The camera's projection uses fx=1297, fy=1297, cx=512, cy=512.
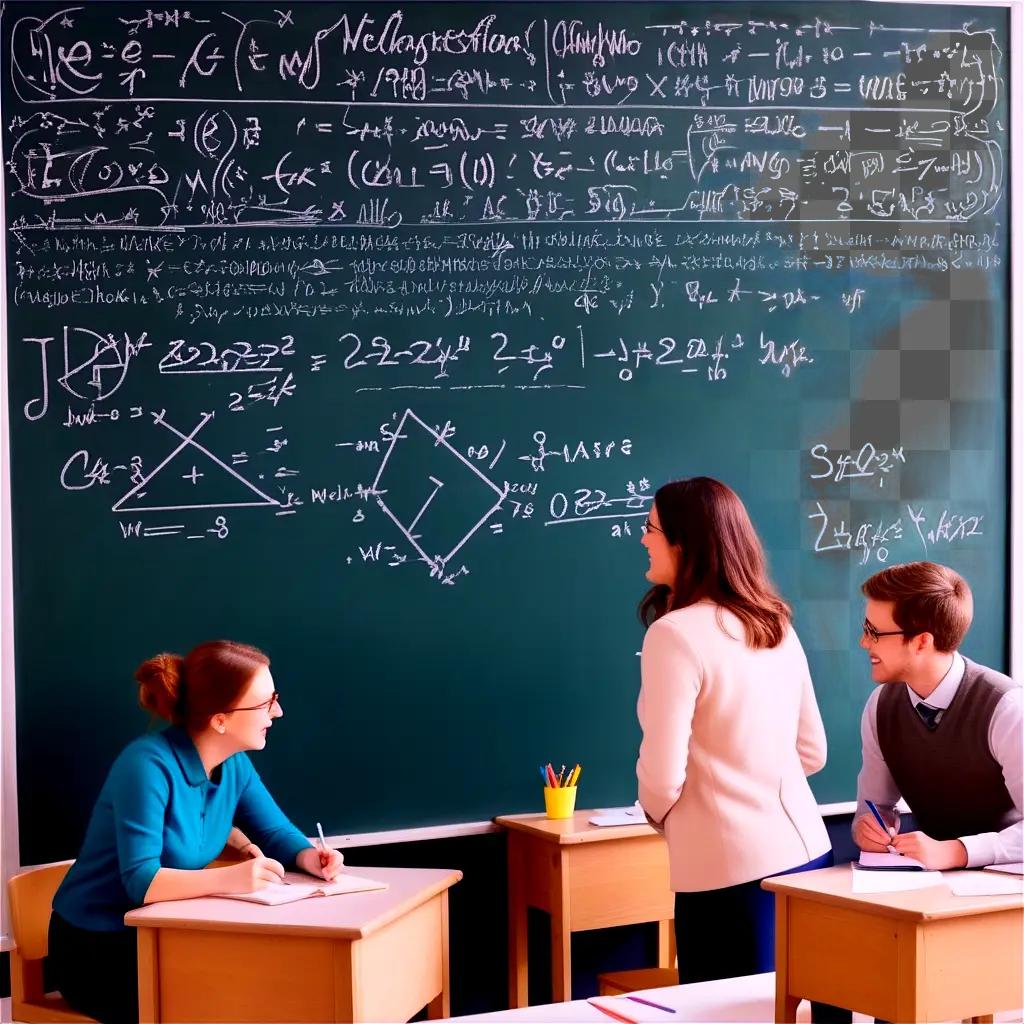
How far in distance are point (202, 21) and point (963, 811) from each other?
2946 mm

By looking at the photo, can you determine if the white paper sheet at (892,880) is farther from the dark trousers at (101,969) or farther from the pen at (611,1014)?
the dark trousers at (101,969)

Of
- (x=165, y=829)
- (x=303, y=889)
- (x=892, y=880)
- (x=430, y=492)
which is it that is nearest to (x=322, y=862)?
(x=303, y=889)

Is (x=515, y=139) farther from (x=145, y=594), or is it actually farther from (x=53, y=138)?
(x=145, y=594)

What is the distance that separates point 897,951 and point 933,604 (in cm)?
89

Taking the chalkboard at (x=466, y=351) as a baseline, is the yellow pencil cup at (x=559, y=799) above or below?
below

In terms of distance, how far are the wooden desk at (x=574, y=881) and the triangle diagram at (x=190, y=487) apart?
4.12 feet

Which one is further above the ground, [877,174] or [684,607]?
[877,174]

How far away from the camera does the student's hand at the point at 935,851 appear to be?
2646 millimetres

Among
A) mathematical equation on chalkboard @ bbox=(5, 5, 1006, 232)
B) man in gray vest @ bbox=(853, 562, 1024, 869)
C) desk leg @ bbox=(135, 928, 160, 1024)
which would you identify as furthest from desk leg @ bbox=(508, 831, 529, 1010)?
mathematical equation on chalkboard @ bbox=(5, 5, 1006, 232)

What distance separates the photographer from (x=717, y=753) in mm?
2867

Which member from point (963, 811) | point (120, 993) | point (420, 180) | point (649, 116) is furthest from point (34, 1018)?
point (649, 116)

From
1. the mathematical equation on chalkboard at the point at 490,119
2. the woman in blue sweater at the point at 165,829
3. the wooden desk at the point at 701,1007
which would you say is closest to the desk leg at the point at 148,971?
the woman in blue sweater at the point at 165,829

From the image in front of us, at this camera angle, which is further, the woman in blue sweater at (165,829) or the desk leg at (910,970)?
the woman in blue sweater at (165,829)

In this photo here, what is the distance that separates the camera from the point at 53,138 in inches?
143
